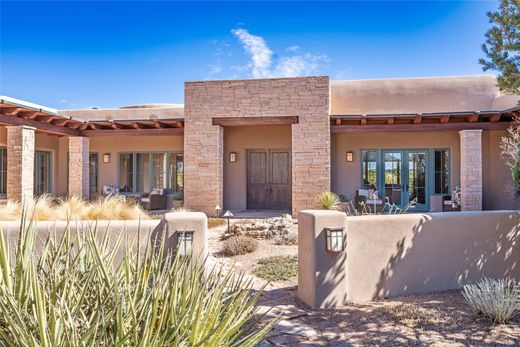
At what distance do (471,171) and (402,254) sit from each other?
827 cm

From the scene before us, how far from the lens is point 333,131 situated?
466 inches

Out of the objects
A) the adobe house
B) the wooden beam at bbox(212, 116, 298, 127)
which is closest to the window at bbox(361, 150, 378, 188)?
the adobe house

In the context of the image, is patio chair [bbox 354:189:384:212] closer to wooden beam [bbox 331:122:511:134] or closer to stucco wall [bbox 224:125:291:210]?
Answer: wooden beam [bbox 331:122:511:134]

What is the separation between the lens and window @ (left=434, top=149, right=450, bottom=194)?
1244 centimetres

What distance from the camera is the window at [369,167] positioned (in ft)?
41.6

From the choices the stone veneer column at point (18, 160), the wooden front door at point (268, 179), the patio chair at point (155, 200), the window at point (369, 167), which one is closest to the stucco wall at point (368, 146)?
the window at point (369, 167)

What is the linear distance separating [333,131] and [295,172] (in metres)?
1.89

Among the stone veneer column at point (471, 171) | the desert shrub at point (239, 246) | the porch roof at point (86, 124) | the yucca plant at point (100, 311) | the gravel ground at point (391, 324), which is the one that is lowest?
the gravel ground at point (391, 324)

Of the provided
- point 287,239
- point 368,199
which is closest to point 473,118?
point 368,199

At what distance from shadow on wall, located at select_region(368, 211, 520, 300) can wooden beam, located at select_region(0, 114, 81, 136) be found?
9.58 meters

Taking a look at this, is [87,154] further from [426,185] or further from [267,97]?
[426,185]

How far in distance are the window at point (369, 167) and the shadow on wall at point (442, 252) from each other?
25.1ft

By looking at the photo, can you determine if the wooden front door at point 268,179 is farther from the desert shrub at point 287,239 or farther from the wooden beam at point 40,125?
the wooden beam at point 40,125

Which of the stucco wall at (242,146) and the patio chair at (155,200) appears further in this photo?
the stucco wall at (242,146)
